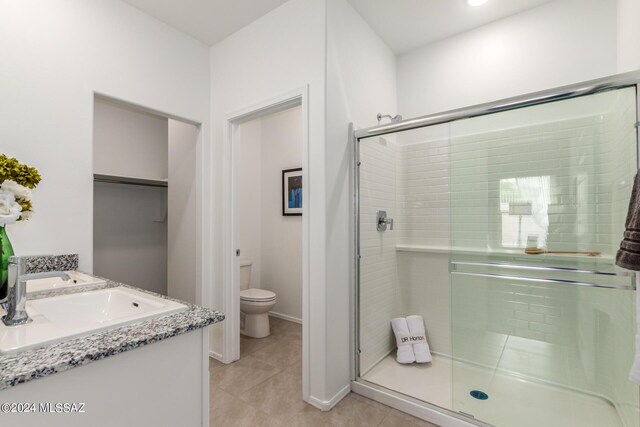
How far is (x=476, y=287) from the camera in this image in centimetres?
198

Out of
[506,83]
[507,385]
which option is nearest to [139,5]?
[506,83]

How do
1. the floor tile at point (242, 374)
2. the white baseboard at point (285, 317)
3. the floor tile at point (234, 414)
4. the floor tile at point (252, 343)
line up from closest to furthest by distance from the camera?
the floor tile at point (234, 414) < the floor tile at point (242, 374) < the floor tile at point (252, 343) < the white baseboard at point (285, 317)

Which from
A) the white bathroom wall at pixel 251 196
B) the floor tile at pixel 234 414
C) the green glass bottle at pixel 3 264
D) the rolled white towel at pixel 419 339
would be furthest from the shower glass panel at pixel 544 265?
the white bathroom wall at pixel 251 196

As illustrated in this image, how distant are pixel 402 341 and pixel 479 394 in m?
0.75

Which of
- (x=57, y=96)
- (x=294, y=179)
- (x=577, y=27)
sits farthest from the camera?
(x=294, y=179)

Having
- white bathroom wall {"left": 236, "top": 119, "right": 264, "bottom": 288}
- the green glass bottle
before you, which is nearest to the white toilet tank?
white bathroom wall {"left": 236, "top": 119, "right": 264, "bottom": 288}

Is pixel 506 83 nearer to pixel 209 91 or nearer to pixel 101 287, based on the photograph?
pixel 209 91

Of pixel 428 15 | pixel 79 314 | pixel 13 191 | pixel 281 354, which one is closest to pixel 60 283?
pixel 79 314

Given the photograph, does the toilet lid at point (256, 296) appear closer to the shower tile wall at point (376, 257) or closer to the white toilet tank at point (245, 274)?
the white toilet tank at point (245, 274)

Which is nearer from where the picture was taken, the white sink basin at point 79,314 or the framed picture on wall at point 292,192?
the white sink basin at point 79,314

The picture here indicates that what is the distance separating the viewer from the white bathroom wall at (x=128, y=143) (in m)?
3.29

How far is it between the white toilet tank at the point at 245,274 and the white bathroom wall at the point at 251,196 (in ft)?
0.82

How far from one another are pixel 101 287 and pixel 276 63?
70.3 inches

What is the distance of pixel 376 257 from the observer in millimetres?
2455
